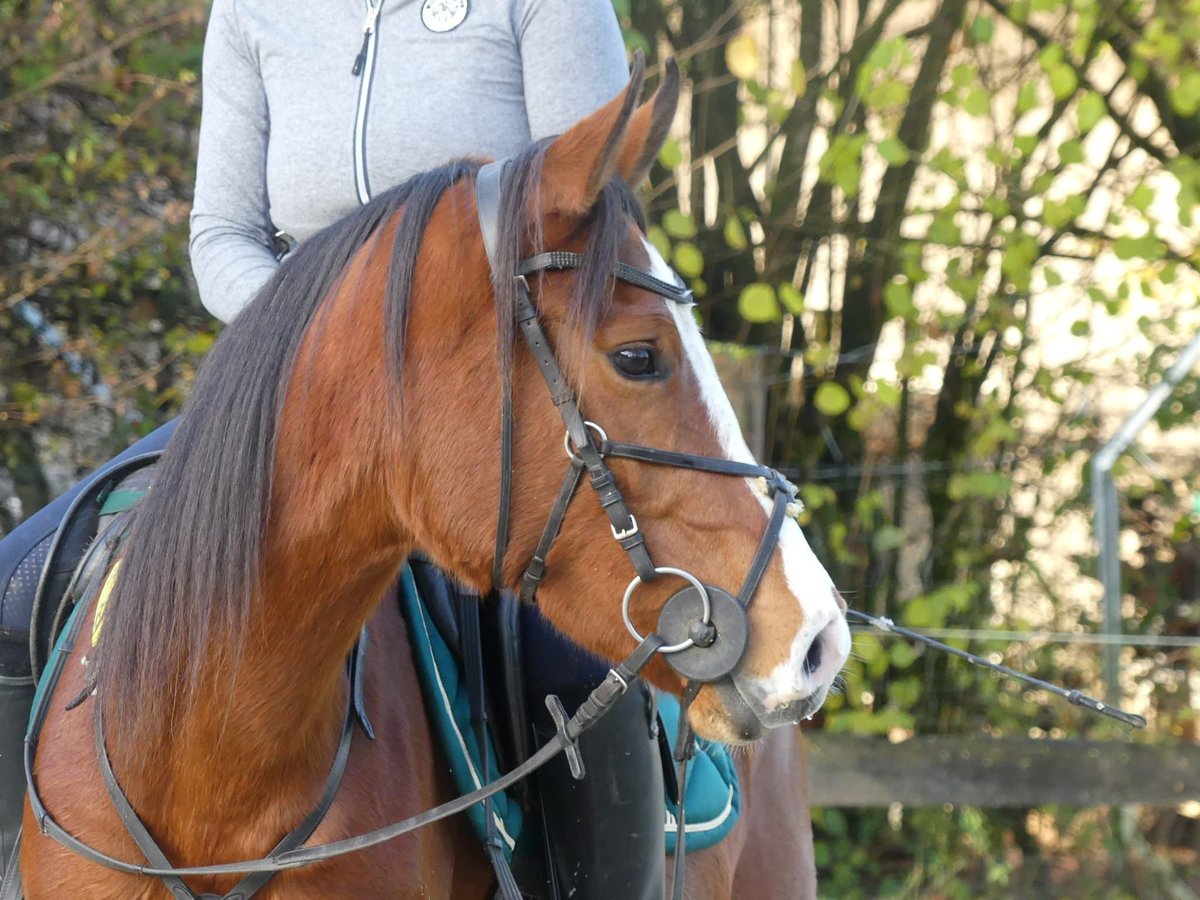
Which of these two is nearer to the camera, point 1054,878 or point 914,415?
point 1054,878

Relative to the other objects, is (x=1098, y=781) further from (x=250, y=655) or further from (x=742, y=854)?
(x=250, y=655)

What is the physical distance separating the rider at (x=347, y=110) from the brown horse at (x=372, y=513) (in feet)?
1.16

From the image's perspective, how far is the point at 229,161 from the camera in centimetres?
212

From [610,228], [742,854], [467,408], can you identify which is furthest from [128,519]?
[742,854]

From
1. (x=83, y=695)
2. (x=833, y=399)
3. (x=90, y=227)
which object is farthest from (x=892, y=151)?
(x=83, y=695)

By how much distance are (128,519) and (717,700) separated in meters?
1.00

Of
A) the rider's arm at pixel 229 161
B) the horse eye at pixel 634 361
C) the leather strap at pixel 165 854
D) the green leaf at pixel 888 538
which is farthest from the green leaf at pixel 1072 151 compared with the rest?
the leather strap at pixel 165 854

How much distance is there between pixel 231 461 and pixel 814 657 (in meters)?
0.80

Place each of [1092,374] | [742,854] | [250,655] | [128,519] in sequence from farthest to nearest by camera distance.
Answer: [1092,374]
[742,854]
[128,519]
[250,655]

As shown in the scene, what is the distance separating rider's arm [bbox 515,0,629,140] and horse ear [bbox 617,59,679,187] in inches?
20.7

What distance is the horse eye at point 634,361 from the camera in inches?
59.8

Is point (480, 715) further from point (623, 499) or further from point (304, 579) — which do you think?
point (623, 499)

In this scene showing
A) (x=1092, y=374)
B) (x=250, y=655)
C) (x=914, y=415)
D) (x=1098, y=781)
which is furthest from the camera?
(x=914, y=415)

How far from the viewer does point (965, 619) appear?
5.42 meters
